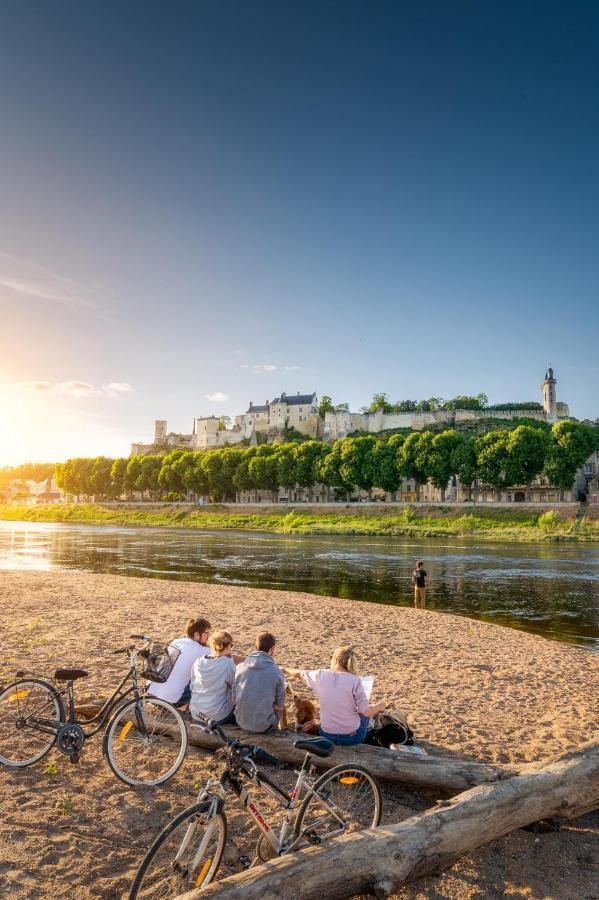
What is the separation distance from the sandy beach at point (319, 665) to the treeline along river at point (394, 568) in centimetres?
323

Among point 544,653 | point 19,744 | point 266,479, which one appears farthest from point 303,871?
point 266,479

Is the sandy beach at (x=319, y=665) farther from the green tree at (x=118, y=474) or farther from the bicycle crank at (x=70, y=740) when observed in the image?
the green tree at (x=118, y=474)

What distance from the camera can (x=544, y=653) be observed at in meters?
13.5

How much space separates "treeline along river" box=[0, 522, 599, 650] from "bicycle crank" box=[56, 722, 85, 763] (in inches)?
505

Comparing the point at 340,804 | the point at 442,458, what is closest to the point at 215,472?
the point at 442,458

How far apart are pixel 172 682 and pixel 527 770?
A: 392cm

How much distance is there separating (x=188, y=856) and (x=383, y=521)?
6627 centimetres

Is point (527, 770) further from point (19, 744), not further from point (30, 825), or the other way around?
point (19, 744)

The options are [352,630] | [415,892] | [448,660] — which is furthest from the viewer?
[352,630]

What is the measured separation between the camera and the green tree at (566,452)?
227 feet

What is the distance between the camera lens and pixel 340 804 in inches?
207

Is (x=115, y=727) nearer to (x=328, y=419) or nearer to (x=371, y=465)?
(x=371, y=465)

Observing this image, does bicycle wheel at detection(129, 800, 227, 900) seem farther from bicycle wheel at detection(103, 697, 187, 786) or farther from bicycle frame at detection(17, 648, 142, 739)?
bicycle frame at detection(17, 648, 142, 739)

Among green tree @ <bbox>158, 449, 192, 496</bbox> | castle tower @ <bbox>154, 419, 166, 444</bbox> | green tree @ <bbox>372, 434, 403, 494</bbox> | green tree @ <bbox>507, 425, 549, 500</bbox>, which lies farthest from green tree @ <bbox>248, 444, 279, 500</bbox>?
castle tower @ <bbox>154, 419, 166, 444</bbox>
